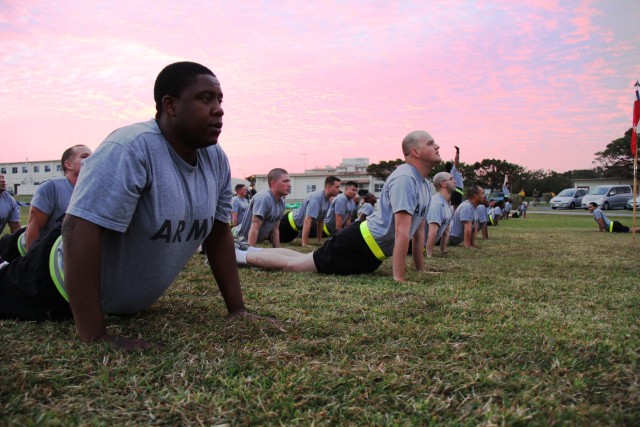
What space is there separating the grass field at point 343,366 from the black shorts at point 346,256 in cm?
157

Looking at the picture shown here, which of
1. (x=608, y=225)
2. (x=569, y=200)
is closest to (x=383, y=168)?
(x=569, y=200)

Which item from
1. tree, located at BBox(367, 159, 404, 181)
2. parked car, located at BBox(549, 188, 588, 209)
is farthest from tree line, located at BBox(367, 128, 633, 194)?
parked car, located at BBox(549, 188, 588, 209)

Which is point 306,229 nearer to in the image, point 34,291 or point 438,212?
point 438,212

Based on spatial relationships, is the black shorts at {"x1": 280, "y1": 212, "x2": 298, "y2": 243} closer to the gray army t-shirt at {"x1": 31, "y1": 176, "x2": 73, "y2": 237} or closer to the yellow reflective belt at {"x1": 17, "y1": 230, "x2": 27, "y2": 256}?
the gray army t-shirt at {"x1": 31, "y1": 176, "x2": 73, "y2": 237}

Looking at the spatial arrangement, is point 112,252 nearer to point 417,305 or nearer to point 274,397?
point 274,397

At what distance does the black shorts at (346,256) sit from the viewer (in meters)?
5.39

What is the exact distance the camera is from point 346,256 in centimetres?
540

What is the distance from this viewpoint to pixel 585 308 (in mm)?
3621

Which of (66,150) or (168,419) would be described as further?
(66,150)

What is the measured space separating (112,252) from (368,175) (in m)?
74.4

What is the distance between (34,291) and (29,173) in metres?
99.8


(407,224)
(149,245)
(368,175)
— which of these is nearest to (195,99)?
(149,245)

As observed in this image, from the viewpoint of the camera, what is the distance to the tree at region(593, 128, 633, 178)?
2435 inches

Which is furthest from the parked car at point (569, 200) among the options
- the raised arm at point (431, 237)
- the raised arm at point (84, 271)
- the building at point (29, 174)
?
the building at point (29, 174)
